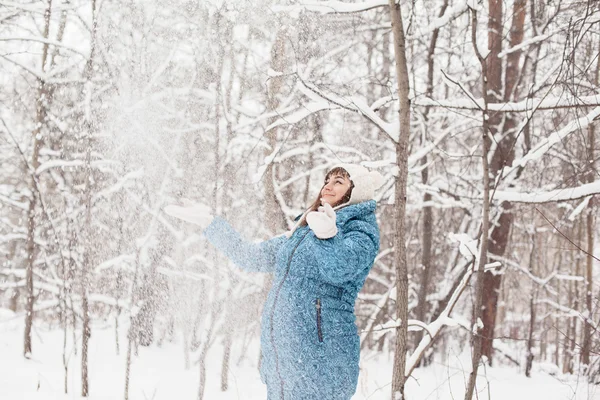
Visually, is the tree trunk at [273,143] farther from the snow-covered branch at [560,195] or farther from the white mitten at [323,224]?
the white mitten at [323,224]

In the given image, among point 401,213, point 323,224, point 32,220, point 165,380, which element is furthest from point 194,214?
point 32,220

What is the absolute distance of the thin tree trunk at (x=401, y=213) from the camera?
245 cm

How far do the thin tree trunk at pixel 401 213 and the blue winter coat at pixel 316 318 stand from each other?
49cm

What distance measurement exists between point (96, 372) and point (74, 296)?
2.76 meters

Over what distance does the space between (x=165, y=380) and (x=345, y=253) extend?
4.62 m

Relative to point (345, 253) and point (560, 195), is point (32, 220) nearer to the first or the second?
point (345, 253)

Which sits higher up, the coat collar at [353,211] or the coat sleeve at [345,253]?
the coat collar at [353,211]

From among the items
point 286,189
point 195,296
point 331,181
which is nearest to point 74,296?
point 195,296

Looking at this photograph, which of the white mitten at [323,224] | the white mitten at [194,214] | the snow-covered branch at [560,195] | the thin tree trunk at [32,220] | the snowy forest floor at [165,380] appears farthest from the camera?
the thin tree trunk at [32,220]

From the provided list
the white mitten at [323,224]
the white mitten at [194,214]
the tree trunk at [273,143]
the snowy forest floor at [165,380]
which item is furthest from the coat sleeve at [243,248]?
the tree trunk at [273,143]

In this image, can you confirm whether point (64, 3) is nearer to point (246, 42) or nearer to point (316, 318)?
point (246, 42)

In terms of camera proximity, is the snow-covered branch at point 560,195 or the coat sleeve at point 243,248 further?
the snow-covered branch at point 560,195

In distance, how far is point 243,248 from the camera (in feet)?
7.63

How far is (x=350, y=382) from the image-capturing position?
1958mm
